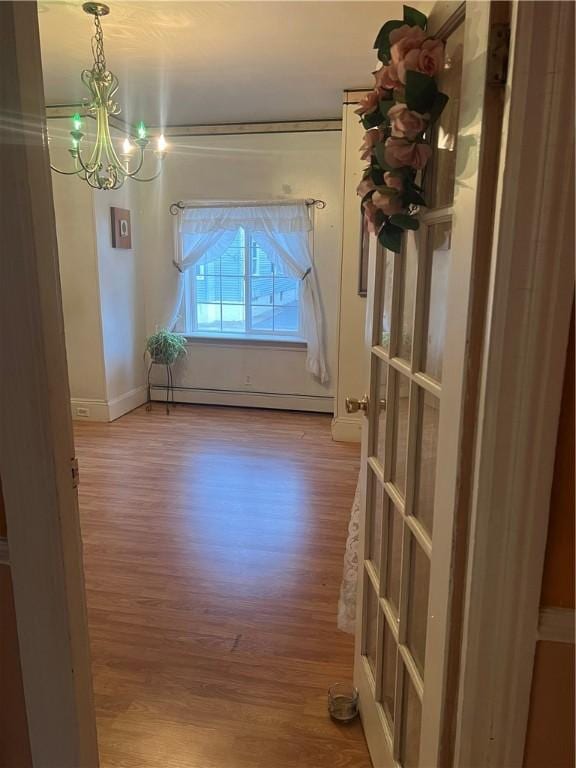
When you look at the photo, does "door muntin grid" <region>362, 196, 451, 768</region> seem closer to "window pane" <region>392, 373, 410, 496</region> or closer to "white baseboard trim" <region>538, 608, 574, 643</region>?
"window pane" <region>392, 373, 410, 496</region>

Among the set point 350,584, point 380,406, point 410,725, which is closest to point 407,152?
point 380,406

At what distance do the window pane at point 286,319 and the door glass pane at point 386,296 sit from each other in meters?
3.81

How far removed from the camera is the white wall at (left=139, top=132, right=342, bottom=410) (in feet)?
15.5

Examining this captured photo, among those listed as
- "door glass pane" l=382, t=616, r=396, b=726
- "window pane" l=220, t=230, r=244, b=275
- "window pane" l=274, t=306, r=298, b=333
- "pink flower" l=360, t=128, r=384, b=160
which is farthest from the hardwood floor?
"window pane" l=220, t=230, r=244, b=275

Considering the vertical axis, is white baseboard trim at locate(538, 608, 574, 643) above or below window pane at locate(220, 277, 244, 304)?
below

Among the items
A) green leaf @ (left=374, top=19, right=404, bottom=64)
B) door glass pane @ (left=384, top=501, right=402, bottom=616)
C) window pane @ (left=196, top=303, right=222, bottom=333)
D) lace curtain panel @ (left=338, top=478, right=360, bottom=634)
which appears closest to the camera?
green leaf @ (left=374, top=19, right=404, bottom=64)

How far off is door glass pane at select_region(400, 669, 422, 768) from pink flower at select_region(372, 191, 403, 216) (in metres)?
1.07

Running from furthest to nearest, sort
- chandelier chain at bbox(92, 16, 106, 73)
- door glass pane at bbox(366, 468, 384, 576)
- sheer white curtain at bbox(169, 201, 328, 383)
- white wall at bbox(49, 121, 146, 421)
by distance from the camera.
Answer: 1. sheer white curtain at bbox(169, 201, 328, 383)
2. white wall at bbox(49, 121, 146, 421)
3. chandelier chain at bbox(92, 16, 106, 73)
4. door glass pane at bbox(366, 468, 384, 576)

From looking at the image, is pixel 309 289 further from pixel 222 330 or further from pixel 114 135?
pixel 114 135

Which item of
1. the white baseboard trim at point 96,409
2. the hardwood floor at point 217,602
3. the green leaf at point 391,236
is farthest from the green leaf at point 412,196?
the white baseboard trim at point 96,409

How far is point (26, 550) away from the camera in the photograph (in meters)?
1.13

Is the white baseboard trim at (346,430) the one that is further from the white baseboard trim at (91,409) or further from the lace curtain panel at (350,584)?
the lace curtain panel at (350,584)

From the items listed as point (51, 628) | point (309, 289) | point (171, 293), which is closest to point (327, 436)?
point (309, 289)

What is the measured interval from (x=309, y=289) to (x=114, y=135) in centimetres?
213
